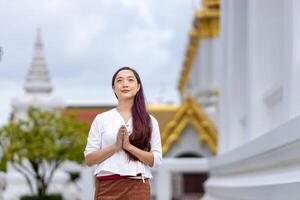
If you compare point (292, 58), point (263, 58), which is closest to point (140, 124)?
point (292, 58)

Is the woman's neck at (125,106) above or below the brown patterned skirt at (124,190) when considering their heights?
above

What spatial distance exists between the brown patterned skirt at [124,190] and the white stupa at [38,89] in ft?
61.1

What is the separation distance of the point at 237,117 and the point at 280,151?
21.5 ft

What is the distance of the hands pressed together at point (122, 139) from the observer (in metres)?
5.57

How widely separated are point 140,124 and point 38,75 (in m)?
21.5

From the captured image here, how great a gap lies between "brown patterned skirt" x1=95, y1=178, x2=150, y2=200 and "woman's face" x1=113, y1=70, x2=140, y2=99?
0.48m

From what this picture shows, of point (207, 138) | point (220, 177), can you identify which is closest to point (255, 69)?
point (220, 177)

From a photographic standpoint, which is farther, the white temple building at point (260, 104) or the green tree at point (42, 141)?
the green tree at point (42, 141)

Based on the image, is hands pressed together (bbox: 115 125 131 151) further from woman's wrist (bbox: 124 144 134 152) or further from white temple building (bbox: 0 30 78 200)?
white temple building (bbox: 0 30 78 200)

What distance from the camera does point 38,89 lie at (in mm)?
26125

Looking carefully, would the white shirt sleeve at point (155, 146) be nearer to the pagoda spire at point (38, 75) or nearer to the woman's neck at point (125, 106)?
the woman's neck at point (125, 106)

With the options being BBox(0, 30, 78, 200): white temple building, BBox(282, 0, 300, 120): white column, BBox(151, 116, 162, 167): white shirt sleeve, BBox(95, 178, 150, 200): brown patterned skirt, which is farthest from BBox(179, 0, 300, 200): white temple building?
BBox(0, 30, 78, 200): white temple building

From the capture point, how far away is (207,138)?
2550 cm

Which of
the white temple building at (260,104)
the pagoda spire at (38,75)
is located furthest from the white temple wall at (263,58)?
the pagoda spire at (38,75)
